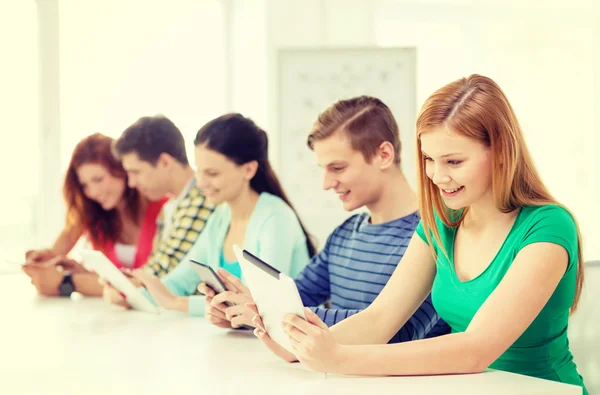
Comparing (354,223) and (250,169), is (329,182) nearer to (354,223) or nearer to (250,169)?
(354,223)

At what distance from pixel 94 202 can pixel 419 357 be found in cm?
258

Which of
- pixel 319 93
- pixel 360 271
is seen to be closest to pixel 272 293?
pixel 360 271

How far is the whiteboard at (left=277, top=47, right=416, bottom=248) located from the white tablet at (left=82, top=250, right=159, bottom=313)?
2404mm

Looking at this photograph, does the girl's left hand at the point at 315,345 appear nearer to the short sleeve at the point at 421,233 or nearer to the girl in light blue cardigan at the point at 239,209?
the short sleeve at the point at 421,233

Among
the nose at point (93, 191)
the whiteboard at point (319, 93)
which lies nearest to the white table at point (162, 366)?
the nose at point (93, 191)

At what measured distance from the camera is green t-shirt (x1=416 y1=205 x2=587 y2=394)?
1491 millimetres

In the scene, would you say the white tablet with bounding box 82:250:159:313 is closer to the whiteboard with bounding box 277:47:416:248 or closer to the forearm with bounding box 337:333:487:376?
the forearm with bounding box 337:333:487:376

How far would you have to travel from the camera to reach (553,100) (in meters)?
5.17

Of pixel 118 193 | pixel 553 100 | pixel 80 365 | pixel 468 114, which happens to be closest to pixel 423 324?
pixel 468 114

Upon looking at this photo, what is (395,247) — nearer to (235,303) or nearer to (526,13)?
(235,303)

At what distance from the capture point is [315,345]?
4.60 feet

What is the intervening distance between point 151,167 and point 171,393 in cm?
196

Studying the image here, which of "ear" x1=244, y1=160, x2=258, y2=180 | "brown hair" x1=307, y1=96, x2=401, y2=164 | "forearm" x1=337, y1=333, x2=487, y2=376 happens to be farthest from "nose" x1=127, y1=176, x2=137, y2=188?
"forearm" x1=337, y1=333, x2=487, y2=376

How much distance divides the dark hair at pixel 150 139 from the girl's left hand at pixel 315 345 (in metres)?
1.99
